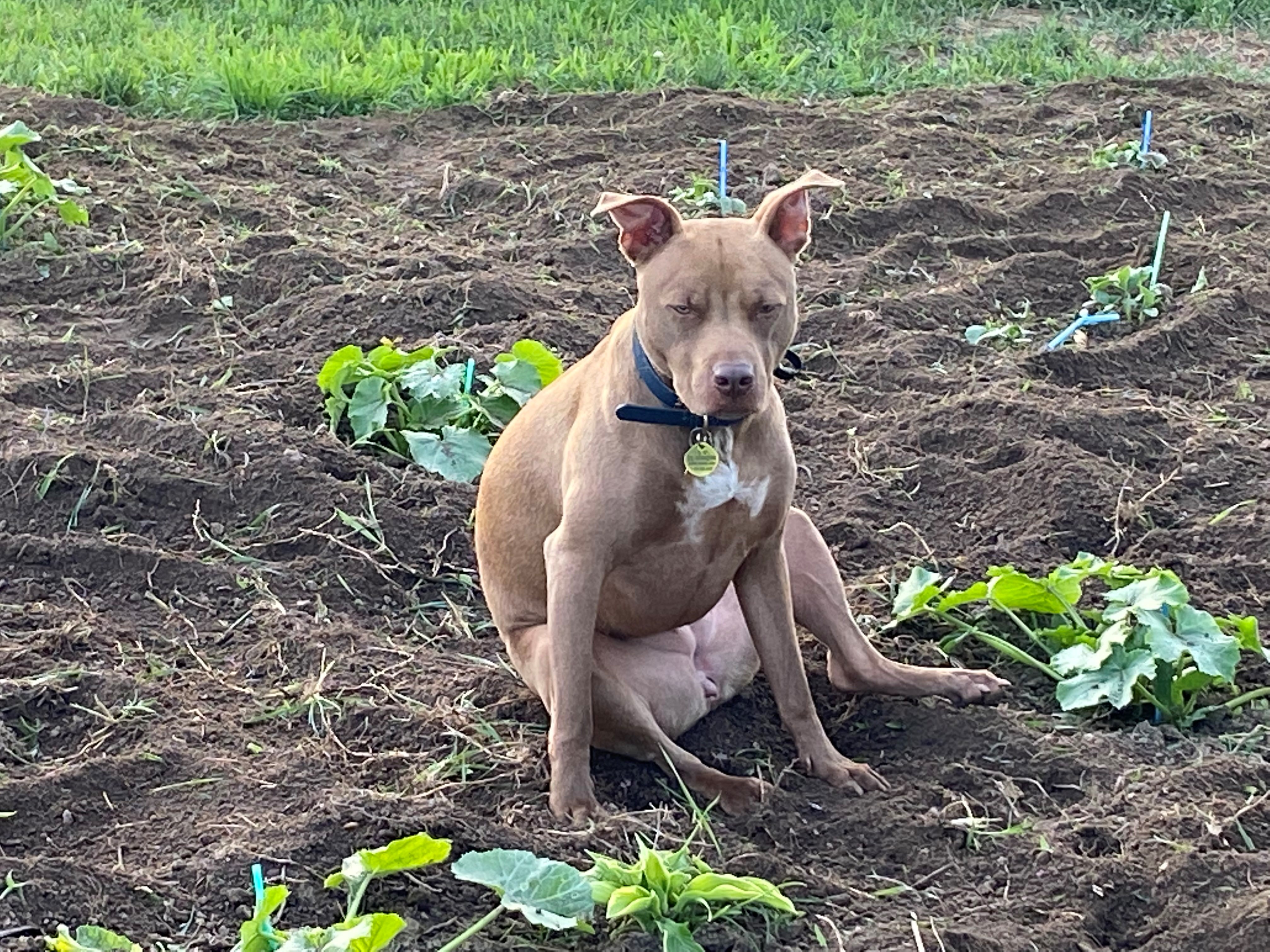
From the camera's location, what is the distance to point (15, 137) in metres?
7.37

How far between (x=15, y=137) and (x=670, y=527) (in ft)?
14.7

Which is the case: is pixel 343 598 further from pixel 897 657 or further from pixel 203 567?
pixel 897 657

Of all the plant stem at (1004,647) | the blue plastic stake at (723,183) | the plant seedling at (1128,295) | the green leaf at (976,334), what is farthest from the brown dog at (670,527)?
the blue plastic stake at (723,183)

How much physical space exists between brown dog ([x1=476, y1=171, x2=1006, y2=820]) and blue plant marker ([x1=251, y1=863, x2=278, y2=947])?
0.72 m

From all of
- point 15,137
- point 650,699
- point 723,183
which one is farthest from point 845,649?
point 15,137

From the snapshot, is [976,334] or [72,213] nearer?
[976,334]

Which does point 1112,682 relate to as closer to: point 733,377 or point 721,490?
point 721,490

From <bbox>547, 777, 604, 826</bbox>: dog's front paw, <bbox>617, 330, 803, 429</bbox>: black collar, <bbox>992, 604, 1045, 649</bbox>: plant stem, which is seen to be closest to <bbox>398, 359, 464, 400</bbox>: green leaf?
<bbox>617, 330, 803, 429</bbox>: black collar

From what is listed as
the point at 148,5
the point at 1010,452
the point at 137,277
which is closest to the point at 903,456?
the point at 1010,452

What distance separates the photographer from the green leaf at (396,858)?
3.26 m

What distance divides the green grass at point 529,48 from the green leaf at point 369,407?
155 inches

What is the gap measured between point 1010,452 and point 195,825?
9.80 feet

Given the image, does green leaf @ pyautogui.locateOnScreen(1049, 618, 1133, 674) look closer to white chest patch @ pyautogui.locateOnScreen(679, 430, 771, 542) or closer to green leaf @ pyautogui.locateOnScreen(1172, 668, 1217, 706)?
green leaf @ pyautogui.locateOnScreen(1172, 668, 1217, 706)

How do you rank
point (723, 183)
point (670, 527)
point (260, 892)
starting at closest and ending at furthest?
point (260, 892) < point (670, 527) < point (723, 183)
